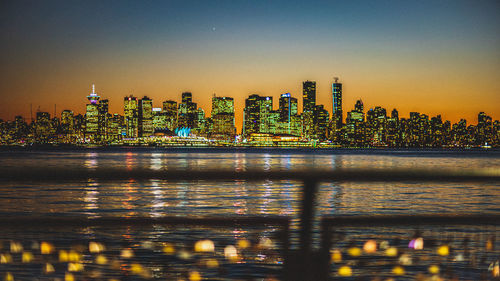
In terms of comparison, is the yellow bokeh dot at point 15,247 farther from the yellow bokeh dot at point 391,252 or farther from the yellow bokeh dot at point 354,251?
the yellow bokeh dot at point 391,252

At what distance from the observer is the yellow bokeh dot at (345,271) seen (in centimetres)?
788

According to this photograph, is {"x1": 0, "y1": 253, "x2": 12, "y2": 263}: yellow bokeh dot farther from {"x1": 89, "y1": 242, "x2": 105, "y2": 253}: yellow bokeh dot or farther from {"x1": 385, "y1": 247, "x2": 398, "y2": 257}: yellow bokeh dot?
{"x1": 385, "y1": 247, "x2": 398, "y2": 257}: yellow bokeh dot

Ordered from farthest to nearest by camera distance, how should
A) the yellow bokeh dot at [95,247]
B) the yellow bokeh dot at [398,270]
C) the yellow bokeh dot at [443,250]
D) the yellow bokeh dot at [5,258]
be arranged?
the yellow bokeh dot at [95,247], the yellow bokeh dot at [443,250], the yellow bokeh dot at [5,258], the yellow bokeh dot at [398,270]

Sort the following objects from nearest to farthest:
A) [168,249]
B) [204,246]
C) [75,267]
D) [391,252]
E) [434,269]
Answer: [75,267] → [434,269] → [391,252] → [168,249] → [204,246]

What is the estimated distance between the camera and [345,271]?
8086 millimetres

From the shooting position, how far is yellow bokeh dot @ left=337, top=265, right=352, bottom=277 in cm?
788

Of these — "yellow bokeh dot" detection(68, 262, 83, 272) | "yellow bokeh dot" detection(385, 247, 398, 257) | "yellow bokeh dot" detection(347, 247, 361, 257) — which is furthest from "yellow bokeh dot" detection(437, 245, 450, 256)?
"yellow bokeh dot" detection(68, 262, 83, 272)

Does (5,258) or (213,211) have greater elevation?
(5,258)

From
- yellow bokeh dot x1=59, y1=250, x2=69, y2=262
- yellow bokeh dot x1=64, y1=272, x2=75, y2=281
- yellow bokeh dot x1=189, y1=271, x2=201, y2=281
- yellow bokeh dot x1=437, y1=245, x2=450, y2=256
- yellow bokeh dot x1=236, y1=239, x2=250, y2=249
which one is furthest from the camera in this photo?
yellow bokeh dot x1=236, y1=239, x2=250, y2=249

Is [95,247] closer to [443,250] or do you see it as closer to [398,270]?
[398,270]

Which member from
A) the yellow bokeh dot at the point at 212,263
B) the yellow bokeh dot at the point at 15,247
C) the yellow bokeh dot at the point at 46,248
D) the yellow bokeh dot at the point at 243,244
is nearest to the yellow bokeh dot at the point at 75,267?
the yellow bokeh dot at the point at 46,248

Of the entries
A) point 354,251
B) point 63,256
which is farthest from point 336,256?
point 63,256

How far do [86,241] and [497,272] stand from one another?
7.93 metres

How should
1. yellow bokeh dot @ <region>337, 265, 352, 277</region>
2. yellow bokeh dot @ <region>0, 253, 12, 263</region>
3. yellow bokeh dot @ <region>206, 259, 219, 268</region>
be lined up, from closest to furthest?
yellow bokeh dot @ <region>337, 265, 352, 277</region>
yellow bokeh dot @ <region>206, 259, 219, 268</region>
yellow bokeh dot @ <region>0, 253, 12, 263</region>
